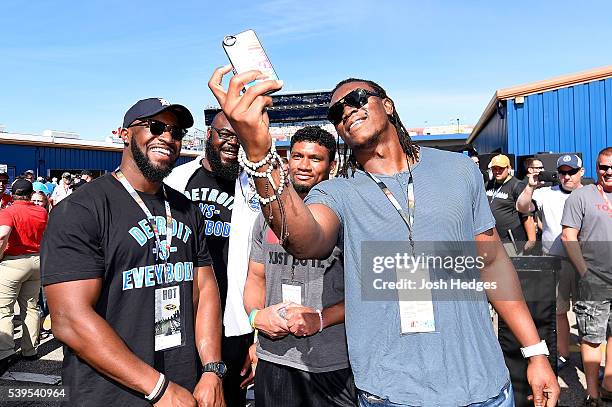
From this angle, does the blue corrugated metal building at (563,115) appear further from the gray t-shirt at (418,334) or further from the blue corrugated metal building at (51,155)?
the blue corrugated metal building at (51,155)

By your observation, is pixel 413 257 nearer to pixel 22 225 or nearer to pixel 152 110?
pixel 152 110

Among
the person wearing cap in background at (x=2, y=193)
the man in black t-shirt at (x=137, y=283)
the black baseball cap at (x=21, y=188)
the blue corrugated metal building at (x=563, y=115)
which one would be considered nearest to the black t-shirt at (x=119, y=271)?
the man in black t-shirt at (x=137, y=283)

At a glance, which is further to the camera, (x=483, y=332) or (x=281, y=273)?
(x=281, y=273)

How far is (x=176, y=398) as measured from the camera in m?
2.12

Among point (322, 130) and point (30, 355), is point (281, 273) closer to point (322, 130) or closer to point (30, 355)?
point (322, 130)

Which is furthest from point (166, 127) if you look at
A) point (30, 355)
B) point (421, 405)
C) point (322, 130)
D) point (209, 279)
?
point (30, 355)

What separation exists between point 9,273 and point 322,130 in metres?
4.11

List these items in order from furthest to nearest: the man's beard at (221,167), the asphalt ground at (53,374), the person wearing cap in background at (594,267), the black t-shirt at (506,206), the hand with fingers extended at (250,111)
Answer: the black t-shirt at (506,206) → the asphalt ground at (53,374) → the person wearing cap in background at (594,267) → the man's beard at (221,167) → the hand with fingers extended at (250,111)

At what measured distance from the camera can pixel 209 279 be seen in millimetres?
2596

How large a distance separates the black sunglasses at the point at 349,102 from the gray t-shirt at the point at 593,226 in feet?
10.7

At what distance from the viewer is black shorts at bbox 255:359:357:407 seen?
2.48m

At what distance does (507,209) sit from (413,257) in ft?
17.7

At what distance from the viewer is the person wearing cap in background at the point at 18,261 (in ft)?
17.1

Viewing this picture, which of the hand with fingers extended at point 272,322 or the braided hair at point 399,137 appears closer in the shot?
the braided hair at point 399,137
